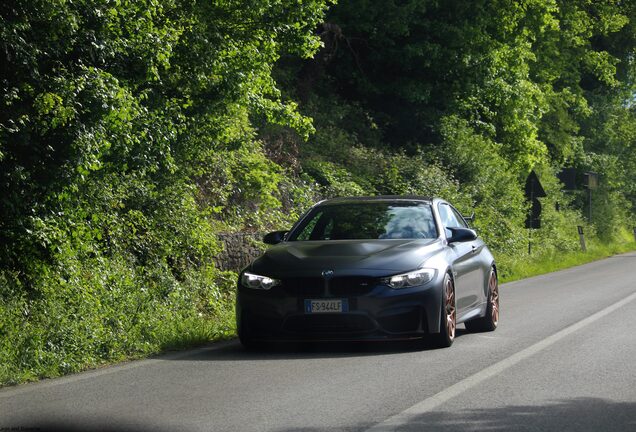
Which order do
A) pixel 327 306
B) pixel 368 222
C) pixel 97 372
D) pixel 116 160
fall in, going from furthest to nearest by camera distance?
pixel 116 160, pixel 368 222, pixel 327 306, pixel 97 372

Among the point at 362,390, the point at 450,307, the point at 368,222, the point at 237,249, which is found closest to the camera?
the point at 362,390

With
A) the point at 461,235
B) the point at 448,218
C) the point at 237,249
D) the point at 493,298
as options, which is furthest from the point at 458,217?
the point at 237,249

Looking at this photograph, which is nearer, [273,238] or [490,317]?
[273,238]

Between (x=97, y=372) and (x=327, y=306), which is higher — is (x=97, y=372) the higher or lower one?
the lower one

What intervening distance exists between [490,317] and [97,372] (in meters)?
5.39

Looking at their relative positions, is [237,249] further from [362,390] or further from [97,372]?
[362,390]

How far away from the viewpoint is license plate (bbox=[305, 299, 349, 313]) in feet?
38.8

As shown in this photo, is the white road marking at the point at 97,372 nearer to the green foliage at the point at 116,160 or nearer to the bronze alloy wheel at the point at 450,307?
the green foliage at the point at 116,160

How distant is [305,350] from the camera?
486 inches

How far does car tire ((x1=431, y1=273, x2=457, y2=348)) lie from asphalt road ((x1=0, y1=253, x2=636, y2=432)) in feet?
0.43

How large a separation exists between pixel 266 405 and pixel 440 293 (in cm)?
391

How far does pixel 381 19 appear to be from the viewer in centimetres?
3142

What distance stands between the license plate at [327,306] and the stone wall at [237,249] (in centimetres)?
586

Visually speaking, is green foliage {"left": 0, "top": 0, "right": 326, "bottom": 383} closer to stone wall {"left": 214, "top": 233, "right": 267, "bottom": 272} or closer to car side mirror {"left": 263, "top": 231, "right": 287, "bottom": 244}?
stone wall {"left": 214, "top": 233, "right": 267, "bottom": 272}
